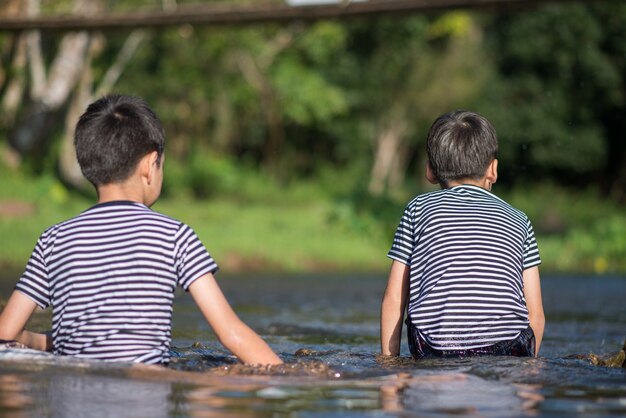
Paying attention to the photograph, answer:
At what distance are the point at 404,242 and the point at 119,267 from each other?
1485 millimetres

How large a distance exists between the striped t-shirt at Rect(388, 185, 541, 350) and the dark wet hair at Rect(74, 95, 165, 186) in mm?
1366

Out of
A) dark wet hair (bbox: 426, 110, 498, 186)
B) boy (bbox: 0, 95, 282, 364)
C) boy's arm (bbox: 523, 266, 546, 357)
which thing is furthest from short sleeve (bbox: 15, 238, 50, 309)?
boy's arm (bbox: 523, 266, 546, 357)

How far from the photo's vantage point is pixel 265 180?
27484 millimetres

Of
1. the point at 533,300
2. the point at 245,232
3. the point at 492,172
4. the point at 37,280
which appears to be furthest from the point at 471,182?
the point at 245,232

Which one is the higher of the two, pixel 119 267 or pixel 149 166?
pixel 149 166

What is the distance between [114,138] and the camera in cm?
411

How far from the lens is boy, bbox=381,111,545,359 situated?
4785 millimetres

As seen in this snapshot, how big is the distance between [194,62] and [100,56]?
240 centimetres

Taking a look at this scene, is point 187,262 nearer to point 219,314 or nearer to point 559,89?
point 219,314

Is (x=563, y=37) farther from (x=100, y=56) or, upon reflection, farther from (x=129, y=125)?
(x=129, y=125)

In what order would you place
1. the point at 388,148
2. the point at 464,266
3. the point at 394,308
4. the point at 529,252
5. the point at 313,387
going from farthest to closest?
the point at 388,148, the point at 529,252, the point at 394,308, the point at 464,266, the point at 313,387

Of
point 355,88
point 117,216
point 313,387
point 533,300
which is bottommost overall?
point 313,387

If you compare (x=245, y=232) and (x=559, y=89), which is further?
(x=559, y=89)

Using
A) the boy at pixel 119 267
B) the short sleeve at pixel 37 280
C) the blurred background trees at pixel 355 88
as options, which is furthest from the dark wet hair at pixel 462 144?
the blurred background trees at pixel 355 88
